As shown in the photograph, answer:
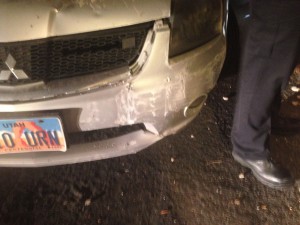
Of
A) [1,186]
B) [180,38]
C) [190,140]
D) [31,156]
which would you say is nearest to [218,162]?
[190,140]

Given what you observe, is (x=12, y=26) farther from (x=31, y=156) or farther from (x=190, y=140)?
(x=190, y=140)

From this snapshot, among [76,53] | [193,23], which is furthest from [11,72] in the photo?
[193,23]

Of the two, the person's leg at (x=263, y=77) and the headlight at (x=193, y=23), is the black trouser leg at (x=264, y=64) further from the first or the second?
the headlight at (x=193, y=23)

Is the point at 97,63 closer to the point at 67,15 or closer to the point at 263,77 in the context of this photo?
the point at 67,15

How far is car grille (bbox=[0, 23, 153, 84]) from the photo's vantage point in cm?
145

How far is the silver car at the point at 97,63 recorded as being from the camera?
1389 mm

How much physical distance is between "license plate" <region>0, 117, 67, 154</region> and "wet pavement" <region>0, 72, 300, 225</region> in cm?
53

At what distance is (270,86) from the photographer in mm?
1719

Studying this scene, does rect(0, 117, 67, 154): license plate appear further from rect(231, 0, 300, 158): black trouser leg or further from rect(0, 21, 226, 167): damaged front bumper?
rect(231, 0, 300, 158): black trouser leg

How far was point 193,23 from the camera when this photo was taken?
1.59 metres

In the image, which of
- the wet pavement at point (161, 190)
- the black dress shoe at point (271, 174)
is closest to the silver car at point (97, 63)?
the wet pavement at point (161, 190)

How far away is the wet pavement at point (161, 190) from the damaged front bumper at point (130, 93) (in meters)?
0.42

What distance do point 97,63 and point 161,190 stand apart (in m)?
0.94

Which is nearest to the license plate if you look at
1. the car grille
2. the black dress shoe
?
the car grille
